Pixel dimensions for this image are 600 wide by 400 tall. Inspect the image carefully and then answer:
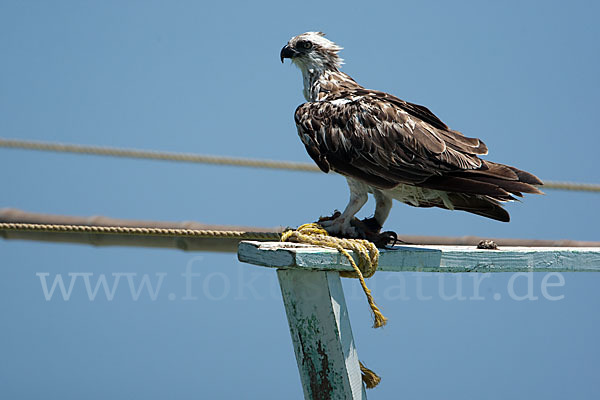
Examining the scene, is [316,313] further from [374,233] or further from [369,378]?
[374,233]

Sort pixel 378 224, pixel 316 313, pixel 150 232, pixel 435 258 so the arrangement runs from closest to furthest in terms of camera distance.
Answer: pixel 316 313
pixel 435 258
pixel 378 224
pixel 150 232

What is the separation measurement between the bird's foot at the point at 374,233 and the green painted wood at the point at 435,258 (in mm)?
141

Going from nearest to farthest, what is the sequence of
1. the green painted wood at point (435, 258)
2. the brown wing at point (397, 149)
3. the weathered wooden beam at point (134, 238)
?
the green painted wood at point (435, 258)
the brown wing at point (397, 149)
the weathered wooden beam at point (134, 238)

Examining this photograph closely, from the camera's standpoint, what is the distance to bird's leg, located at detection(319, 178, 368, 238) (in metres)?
2.73

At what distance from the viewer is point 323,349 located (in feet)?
7.32

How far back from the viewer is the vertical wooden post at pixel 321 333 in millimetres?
2197

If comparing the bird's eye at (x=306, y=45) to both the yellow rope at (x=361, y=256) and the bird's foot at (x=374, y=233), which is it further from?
the yellow rope at (x=361, y=256)

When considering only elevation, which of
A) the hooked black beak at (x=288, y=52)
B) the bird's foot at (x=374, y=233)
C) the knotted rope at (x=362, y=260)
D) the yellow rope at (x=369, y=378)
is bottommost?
the yellow rope at (x=369, y=378)

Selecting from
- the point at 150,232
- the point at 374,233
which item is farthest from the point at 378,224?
the point at 150,232

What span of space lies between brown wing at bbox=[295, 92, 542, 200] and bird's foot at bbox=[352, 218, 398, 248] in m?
0.18

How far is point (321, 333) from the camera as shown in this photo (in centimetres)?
222

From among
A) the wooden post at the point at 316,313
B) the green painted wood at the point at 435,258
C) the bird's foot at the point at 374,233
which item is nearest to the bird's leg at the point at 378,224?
the bird's foot at the point at 374,233

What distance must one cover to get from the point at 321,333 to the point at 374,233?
61cm

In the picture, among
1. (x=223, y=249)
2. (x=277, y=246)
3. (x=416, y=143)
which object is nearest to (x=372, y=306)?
(x=277, y=246)
